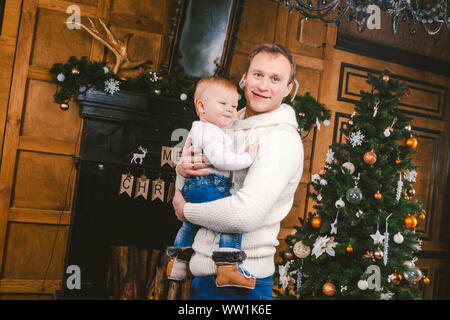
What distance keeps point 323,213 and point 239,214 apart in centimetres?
167

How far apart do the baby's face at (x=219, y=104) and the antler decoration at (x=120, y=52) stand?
1.93 metres

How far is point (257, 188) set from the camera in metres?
1.23

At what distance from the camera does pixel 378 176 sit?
259 centimetres

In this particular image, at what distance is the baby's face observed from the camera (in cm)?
139

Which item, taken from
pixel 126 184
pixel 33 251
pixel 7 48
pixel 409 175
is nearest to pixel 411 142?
pixel 409 175

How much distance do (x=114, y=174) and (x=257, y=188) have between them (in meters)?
2.09

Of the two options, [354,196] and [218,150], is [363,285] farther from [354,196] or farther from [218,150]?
[218,150]

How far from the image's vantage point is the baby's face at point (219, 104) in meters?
1.39

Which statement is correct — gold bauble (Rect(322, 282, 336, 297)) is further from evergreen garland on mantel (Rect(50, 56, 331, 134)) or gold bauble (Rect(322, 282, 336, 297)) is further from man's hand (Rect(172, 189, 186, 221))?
man's hand (Rect(172, 189, 186, 221))

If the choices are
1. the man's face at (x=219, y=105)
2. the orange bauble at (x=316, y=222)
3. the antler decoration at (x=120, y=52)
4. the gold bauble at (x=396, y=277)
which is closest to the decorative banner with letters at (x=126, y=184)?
the antler decoration at (x=120, y=52)

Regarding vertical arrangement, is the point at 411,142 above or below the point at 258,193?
above

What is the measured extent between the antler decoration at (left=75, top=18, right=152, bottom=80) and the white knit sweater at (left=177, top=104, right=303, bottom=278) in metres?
1.92

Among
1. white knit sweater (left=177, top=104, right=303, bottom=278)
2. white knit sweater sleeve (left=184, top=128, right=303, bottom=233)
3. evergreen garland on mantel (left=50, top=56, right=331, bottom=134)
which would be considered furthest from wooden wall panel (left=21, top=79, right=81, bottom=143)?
white knit sweater sleeve (left=184, top=128, right=303, bottom=233)
